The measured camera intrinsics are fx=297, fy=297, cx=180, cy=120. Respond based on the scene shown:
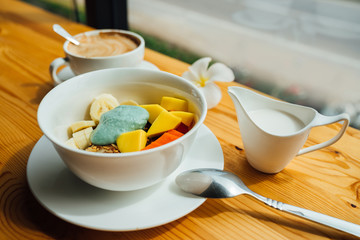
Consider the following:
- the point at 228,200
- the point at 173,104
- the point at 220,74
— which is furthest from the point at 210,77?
the point at 228,200

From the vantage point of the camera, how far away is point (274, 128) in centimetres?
51

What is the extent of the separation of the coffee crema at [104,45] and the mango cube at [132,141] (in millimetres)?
377

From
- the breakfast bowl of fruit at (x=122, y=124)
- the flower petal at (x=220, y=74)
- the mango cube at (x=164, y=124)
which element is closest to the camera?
the breakfast bowl of fruit at (x=122, y=124)

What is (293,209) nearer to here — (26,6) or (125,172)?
(125,172)

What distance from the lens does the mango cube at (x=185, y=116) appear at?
51 centimetres

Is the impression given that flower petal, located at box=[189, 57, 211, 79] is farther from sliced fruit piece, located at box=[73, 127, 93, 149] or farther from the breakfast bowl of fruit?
sliced fruit piece, located at box=[73, 127, 93, 149]

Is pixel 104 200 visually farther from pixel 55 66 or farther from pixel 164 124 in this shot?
pixel 55 66

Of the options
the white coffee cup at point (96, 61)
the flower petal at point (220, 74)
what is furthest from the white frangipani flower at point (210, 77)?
the white coffee cup at point (96, 61)

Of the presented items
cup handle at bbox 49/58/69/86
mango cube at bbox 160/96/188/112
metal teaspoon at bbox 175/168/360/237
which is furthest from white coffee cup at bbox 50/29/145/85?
metal teaspoon at bbox 175/168/360/237

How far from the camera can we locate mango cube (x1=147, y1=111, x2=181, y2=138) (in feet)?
1.61

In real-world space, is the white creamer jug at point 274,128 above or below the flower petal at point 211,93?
above

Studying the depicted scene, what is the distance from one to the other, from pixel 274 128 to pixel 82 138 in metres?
0.33

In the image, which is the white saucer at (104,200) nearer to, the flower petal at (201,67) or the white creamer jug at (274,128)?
Answer: the white creamer jug at (274,128)

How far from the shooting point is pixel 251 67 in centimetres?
248
